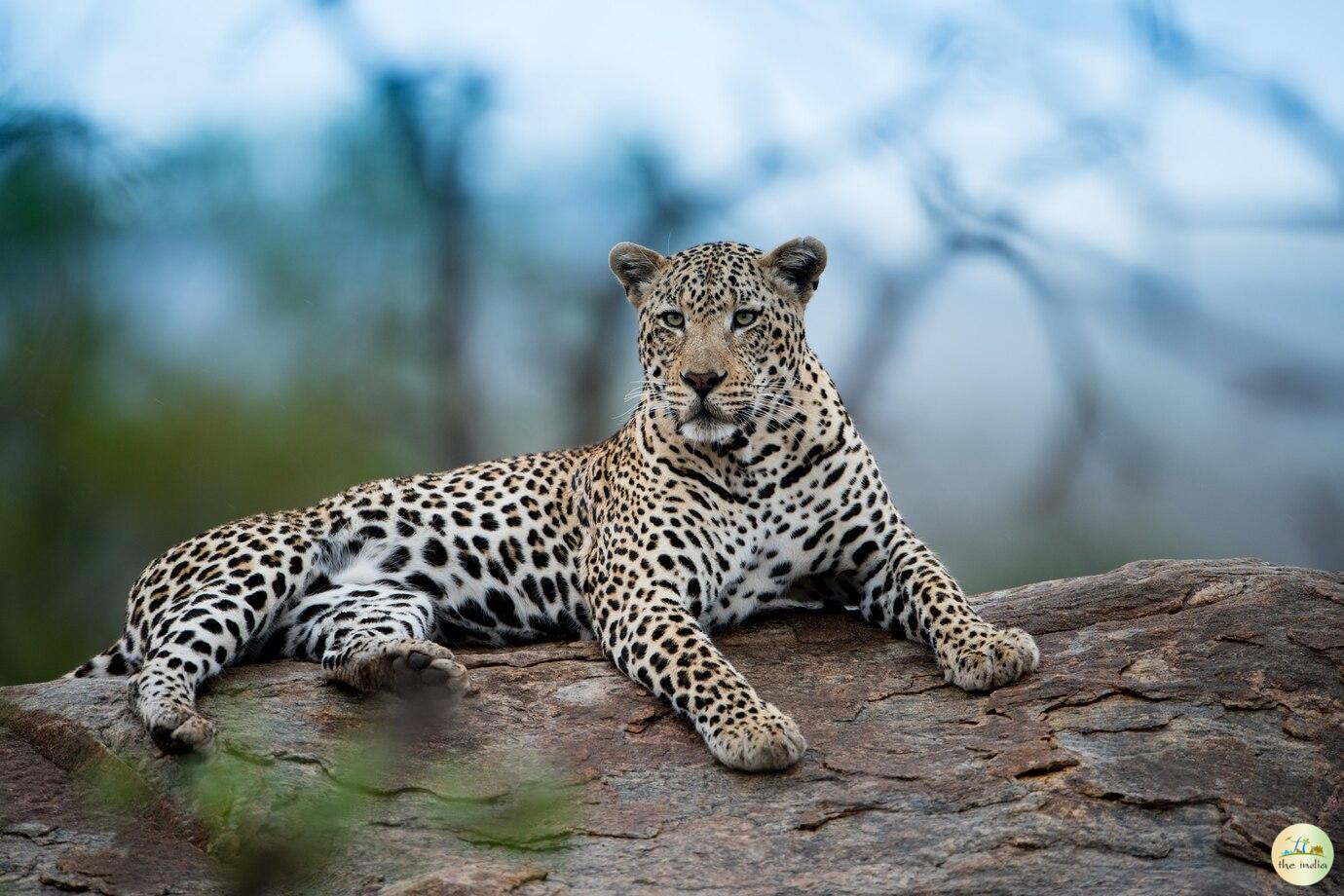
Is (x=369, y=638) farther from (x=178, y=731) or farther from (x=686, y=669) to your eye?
(x=686, y=669)

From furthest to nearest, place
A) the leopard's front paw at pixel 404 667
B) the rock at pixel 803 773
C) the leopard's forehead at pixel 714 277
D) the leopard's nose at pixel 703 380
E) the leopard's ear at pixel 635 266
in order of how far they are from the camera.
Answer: the leopard's ear at pixel 635 266, the leopard's forehead at pixel 714 277, the leopard's nose at pixel 703 380, the leopard's front paw at pixel 404 667, the rock at pixel 803 773

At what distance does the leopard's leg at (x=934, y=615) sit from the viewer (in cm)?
743

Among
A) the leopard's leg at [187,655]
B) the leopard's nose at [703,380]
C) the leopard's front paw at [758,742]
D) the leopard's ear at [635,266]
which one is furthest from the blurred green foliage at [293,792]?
the leopard's ear at [635,266]

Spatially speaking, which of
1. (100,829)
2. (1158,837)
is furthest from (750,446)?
(100,829)

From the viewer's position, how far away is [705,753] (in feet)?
22.2

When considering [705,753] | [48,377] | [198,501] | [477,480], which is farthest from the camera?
[198,501]

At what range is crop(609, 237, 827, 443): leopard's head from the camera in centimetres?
788

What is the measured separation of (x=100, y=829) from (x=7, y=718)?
1452mm

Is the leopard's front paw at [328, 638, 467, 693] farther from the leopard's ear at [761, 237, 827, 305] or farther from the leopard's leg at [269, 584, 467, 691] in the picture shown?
the leopard's ear at [761, 237, 827, 305]

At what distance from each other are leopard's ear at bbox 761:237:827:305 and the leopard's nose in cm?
102

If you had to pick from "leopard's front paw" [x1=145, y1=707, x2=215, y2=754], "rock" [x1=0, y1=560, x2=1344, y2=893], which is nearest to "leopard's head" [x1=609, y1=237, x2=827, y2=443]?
"rock" [x1=0, y1=560, x2=1344, y2=893]

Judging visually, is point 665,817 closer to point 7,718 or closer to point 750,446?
point 750,446

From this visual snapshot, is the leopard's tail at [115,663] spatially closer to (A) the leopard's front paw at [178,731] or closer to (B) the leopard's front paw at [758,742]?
(A) the leopard's front paw at [178,731]

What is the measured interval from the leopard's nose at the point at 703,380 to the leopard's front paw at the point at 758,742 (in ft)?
6.67
